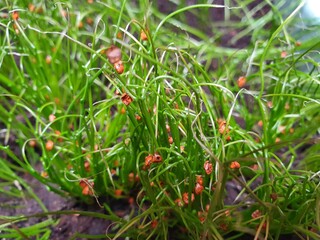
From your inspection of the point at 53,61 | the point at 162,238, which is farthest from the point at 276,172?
the point at 53,61

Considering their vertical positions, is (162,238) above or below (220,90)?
below

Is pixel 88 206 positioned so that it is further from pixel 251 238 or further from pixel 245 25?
pixel 245 25

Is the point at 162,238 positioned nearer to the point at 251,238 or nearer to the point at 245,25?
the point at 251,238

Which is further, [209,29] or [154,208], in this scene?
[209,29]

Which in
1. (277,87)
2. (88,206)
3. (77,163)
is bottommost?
(88,206)

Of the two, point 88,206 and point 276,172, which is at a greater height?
point 276,172

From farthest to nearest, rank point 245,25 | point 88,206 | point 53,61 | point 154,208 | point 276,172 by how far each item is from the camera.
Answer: point 245,25 < point 53,61 < point 88,206 < point 276,172 < point 154,208

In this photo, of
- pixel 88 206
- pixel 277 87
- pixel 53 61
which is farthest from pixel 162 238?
pixel 53 61

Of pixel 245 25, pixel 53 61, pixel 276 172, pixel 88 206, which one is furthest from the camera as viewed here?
pixel 245 25

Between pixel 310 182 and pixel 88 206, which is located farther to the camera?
pixel 88 206
